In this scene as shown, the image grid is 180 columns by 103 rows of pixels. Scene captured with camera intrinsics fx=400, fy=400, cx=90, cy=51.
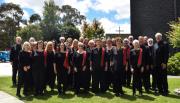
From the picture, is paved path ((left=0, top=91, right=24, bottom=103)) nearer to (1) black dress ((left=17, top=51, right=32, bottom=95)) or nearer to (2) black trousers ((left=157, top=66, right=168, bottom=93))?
(1) black dress ((left=17, top=51, right=32, bottom=95))

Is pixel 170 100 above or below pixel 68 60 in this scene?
below

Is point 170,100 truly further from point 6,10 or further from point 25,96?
point 6,10

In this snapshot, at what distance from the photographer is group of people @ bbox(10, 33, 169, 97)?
14.0 meters

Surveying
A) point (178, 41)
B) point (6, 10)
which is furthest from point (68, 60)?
point (6, 10)

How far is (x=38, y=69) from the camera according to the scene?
14.3 metres

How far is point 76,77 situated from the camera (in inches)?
571

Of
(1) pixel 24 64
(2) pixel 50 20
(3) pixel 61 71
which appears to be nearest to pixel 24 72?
(1) pixel 24 64

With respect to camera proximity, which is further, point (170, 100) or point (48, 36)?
point (48, 36)

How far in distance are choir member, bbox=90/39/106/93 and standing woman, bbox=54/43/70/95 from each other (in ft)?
3.07

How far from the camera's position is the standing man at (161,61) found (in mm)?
14047

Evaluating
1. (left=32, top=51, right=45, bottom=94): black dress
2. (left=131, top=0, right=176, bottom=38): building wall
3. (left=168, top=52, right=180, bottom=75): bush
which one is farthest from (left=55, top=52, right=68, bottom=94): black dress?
(left=131, top=0, right=176, bottom=38): building wall

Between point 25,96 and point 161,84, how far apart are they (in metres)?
4.86

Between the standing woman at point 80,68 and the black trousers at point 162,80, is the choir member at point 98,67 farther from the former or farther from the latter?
the black trousers at point 162,80

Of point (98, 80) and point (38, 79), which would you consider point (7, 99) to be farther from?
point (98, 80)
